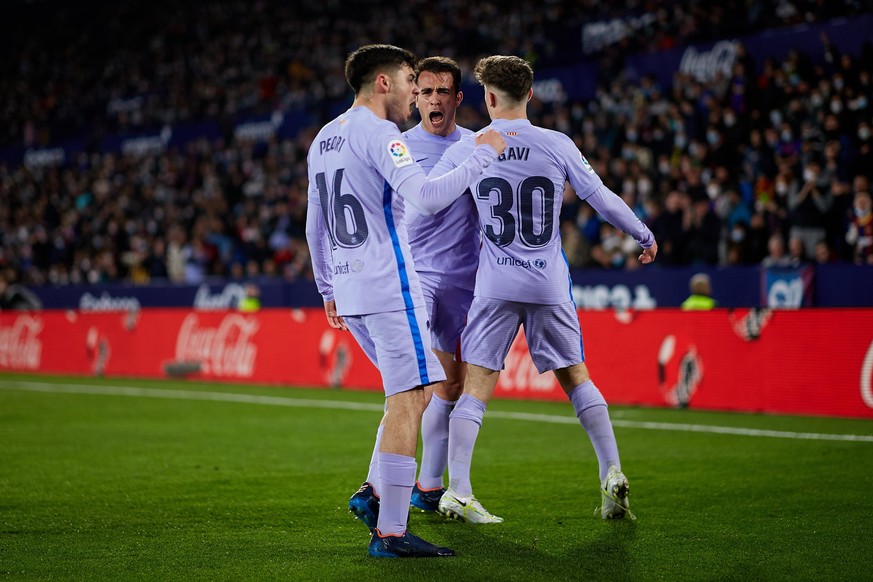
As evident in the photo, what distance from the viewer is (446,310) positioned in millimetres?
6516

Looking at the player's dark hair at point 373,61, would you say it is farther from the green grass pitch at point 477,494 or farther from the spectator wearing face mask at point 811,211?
the spectator wearing face mask at point 811,211

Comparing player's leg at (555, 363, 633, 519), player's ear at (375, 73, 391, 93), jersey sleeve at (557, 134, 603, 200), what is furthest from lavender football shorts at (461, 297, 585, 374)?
player's ear at (375, 73, 391, 93)

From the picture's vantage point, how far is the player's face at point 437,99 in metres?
6.45

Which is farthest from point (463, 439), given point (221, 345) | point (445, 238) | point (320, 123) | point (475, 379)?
point (320, 123)

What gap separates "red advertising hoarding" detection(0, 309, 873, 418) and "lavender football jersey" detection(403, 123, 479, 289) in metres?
5.71

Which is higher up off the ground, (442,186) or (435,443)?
(442,186)

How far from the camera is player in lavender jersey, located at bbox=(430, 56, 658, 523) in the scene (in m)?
6.05

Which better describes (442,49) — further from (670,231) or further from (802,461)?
(802,461)

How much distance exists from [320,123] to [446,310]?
20204 millimetres

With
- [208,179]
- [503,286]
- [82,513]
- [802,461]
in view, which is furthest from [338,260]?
[208,179]

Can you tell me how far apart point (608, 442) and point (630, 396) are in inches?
267

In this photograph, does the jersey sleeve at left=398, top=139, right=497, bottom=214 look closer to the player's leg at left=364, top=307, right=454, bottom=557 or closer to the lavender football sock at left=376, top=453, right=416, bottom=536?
the player's leg at left=364, top=307, right=454, bottom=557

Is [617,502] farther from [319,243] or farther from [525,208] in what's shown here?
[319,243]

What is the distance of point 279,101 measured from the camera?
2939 cm
